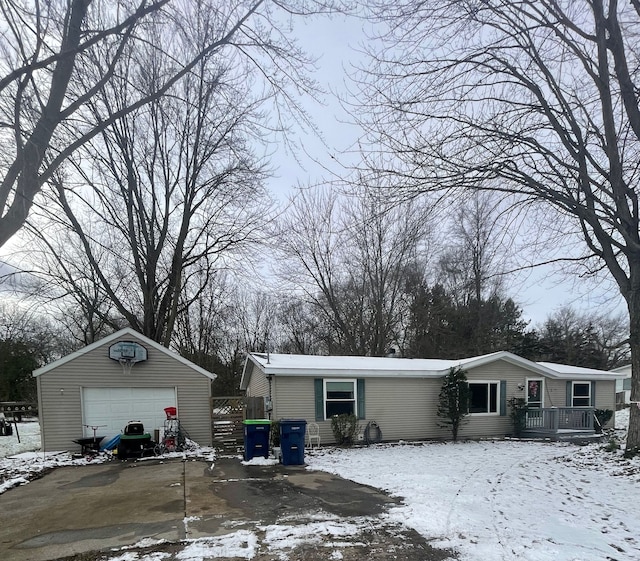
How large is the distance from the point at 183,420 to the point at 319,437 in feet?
13.3

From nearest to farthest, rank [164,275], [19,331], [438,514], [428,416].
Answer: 1. [438,514]
2. [428,416]
3. [164,275]
4. [19,331]

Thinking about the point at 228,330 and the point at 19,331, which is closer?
the point at 19,331

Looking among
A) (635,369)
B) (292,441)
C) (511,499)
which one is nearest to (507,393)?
(635,369)

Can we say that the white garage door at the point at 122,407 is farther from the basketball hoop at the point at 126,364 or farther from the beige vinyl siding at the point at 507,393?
the beige vinyl siding at the point at 507,393

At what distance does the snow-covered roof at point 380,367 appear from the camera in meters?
12.3

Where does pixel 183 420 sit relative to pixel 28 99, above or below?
below

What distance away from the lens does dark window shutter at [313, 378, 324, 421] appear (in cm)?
1244

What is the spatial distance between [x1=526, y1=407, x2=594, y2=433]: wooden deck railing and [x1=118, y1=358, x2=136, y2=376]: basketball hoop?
13193mm

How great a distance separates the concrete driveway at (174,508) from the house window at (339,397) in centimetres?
388

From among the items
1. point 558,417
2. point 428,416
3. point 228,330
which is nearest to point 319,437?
point 428,416

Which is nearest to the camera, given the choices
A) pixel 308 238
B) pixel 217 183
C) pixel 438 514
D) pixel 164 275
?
pixel 438 514

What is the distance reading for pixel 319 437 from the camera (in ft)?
39.9

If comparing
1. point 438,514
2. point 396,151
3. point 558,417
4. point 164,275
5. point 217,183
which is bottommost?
point 558,417

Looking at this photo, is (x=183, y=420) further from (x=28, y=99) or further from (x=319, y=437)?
(x=28, y=99)
